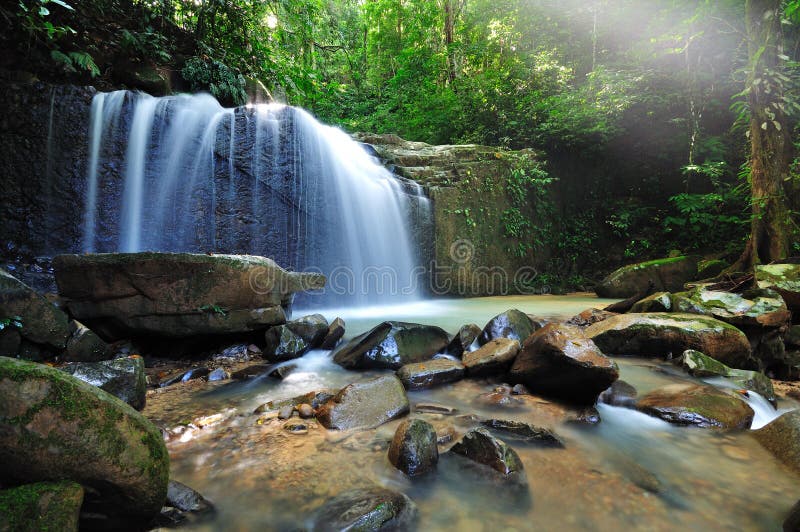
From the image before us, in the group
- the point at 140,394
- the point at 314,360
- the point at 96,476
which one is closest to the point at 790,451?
the point at 96,476

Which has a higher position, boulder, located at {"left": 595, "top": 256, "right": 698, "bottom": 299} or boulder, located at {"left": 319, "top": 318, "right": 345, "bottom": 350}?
boulder, located at {"left": 595, "top": 256, "right": 698, "bottom": 299}

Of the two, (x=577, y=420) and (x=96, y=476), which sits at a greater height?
(x=96, y=476)

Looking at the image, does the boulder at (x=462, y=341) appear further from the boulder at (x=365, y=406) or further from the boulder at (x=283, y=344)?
the boulder at (x=283, y=344)

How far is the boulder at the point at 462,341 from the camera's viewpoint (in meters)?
4.21

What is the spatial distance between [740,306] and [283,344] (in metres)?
5.74

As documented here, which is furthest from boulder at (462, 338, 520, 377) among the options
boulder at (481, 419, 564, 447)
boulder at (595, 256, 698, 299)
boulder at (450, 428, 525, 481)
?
boulder at (595, 256, 698, 299)

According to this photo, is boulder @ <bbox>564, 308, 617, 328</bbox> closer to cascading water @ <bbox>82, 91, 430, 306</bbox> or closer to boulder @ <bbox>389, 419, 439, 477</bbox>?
cascading water @ <bbox>82, 91, 430, 306</bbox>

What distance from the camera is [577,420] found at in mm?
2662

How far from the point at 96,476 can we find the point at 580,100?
554 inches

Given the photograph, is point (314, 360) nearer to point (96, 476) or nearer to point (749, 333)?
point (96, 476)

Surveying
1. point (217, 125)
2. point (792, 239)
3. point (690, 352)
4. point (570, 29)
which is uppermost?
point (570, 29)

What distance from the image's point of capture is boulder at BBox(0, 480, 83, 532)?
1092 millimetres

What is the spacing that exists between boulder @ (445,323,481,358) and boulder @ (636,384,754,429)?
68.8 inches

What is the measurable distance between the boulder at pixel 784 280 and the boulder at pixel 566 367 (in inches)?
160
